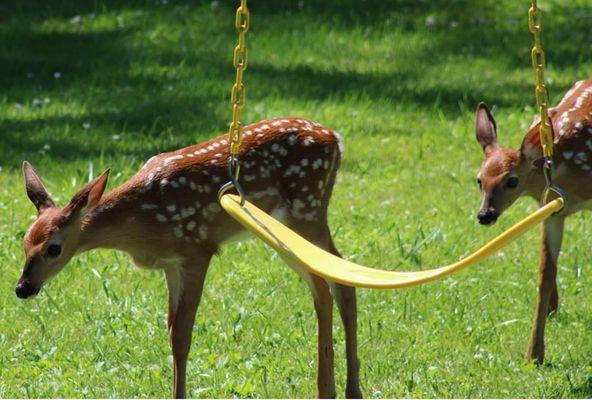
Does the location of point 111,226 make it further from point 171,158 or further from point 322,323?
point 322,323

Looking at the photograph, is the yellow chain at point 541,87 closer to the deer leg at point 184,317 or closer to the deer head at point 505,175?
the deer head at point 505,175

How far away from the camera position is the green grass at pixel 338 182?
291 inches

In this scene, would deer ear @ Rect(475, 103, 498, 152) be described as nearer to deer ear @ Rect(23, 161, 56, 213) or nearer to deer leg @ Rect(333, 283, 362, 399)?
deer leg @ Rect(333, 283, 362, 399)

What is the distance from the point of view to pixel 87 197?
667cm

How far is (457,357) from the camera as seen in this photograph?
7465mm

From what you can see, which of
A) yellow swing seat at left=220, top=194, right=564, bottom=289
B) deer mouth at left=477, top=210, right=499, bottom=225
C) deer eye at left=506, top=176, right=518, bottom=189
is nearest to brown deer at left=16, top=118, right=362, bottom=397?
yellow swing seat at left=220, top=194, right=564, bottom=289

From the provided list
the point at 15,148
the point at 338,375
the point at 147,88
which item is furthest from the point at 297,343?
the point at 147,88

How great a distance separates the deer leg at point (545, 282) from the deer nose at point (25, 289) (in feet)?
8.88

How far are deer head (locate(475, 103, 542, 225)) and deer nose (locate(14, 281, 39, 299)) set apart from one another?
2377mm

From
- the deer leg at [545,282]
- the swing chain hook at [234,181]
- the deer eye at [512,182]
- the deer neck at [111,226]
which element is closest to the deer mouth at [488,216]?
the deer eye at [512,182]

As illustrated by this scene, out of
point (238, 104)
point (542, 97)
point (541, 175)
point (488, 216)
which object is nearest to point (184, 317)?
point (238, 104)

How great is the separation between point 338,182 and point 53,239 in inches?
163

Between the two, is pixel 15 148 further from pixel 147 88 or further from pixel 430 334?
pixel 430 334

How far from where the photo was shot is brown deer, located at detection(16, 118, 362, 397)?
6.73 m
